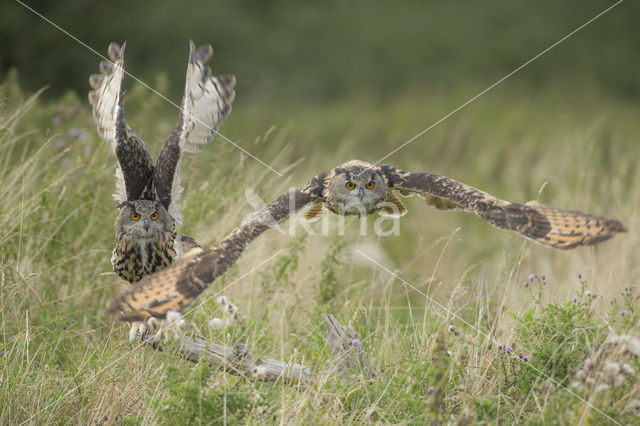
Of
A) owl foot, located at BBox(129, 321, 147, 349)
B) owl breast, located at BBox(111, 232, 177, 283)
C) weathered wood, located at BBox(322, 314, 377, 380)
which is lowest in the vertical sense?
owl foot, located at BBox(129, 321, 147, 349)

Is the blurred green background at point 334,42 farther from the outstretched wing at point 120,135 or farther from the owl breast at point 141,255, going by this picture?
the owl breast at point 141,255

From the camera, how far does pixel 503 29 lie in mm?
26703

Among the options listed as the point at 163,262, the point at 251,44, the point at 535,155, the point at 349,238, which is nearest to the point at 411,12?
the point at 251,44

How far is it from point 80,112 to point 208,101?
160cm

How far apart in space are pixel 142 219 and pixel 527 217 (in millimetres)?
2588

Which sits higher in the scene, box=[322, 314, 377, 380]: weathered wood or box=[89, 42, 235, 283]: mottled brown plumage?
box=[89, 42, 235, 283]: mottled brown plumage

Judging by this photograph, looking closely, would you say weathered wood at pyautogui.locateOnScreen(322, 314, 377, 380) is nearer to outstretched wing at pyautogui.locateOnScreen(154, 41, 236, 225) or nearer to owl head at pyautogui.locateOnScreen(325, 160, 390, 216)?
owl head at pyautogui.locateOnScreen(325, 160, 390, 216)

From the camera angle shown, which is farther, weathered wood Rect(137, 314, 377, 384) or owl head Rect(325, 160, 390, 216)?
owl head Rect(325, 160, 390, 216)

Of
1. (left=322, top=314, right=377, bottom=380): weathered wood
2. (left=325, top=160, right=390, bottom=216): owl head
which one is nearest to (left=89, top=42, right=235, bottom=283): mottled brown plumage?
(left=325, top=160, right=390, bottom=216): owl head

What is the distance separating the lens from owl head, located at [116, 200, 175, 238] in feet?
16.6

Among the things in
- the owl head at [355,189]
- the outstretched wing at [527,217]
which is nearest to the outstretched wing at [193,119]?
the owl head at [355,189]

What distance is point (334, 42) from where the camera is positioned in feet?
88.9

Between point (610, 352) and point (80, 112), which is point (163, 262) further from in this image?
point (610, 352)

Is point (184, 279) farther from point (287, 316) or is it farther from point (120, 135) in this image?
point (287, 316)
